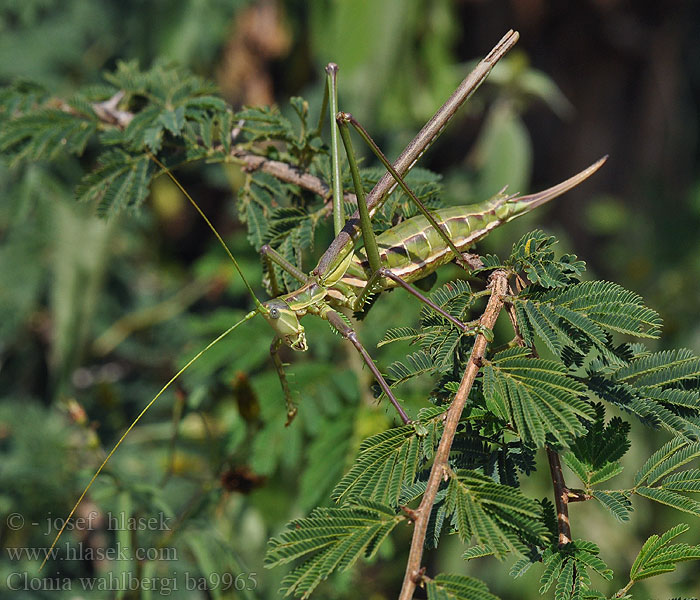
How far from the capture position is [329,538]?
39.9 inches

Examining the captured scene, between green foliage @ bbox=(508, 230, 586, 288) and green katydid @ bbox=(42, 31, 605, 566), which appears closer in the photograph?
green foliage @ bbox=(508, 230, 586, 288)

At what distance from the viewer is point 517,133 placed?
334 cm

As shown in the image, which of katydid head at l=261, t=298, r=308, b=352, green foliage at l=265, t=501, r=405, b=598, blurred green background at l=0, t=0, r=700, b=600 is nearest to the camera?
green foliage at l=265, t=501, r=405, b=598

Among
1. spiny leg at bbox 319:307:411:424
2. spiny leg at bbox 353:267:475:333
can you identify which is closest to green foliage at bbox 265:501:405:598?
spiny leg at bbox 319:307:411:424

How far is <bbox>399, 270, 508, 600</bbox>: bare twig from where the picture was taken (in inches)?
34.8

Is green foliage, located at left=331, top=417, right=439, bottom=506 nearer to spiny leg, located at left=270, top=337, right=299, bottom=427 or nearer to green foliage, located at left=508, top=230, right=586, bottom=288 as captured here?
green foliage, located at left=508, top=230, right=586, bottom=288

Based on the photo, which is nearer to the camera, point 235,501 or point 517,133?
point 235,501

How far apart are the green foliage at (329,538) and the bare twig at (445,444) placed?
0.23 feet

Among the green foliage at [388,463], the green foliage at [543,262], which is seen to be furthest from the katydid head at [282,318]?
the green foliage at [543,262]

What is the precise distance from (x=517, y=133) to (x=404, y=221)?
2.07m

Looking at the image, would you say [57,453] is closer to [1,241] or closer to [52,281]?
[52,281]

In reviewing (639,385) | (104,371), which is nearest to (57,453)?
(104,371)

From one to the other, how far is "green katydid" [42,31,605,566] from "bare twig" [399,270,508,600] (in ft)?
0.65

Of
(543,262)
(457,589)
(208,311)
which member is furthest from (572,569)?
(208,311)
